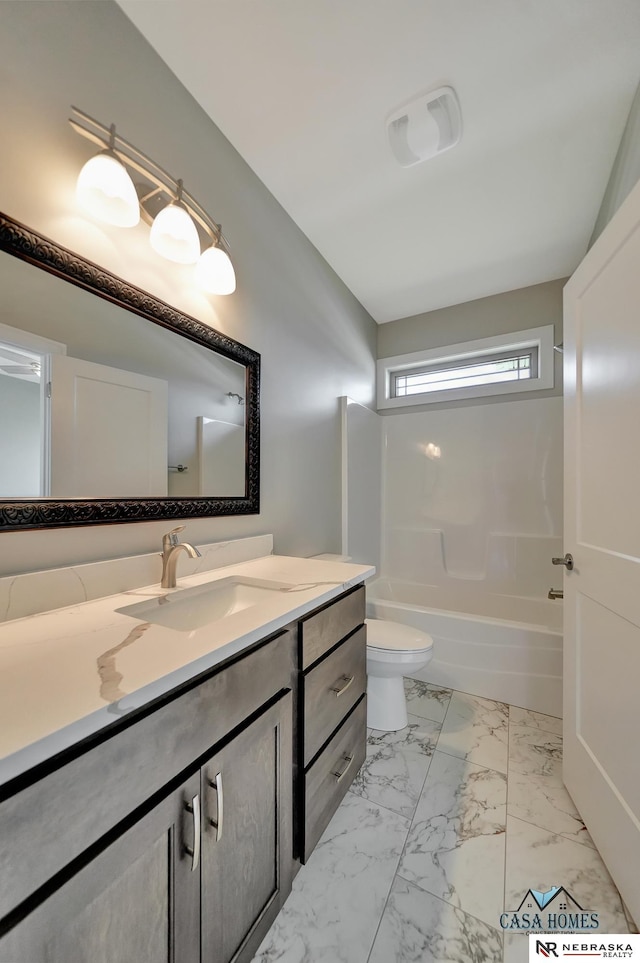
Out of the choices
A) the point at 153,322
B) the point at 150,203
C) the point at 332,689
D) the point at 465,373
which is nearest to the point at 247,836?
the point at 332,689

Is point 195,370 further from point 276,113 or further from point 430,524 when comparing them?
point 430,524

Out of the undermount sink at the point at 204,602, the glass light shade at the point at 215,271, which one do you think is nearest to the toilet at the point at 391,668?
the undermount sink at the point at 204,602

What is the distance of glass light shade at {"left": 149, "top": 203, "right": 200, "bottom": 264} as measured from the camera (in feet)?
3.72

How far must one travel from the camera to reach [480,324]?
8.68ft

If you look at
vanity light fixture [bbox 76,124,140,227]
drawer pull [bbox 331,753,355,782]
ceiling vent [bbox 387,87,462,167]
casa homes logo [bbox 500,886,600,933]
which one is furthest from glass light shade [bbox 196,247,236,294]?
casa homes logo [bbox 500,886,600,933]

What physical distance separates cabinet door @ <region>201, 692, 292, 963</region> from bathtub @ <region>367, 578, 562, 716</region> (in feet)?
4.51

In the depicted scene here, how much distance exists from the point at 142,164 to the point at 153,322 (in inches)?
18.6

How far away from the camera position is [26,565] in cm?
87

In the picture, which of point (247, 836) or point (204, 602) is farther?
point (204, 602)

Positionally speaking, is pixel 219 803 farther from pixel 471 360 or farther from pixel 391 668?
pixel 471 360

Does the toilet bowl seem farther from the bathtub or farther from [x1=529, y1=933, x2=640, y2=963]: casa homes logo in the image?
[x1=529, y1=933, x2=640, y2=963]: casa homes logo

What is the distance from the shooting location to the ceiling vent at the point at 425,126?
133cm

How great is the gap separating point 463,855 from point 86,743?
1.26 metres

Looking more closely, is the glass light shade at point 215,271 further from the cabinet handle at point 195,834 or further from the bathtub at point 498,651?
the bathtub at point 498,651
